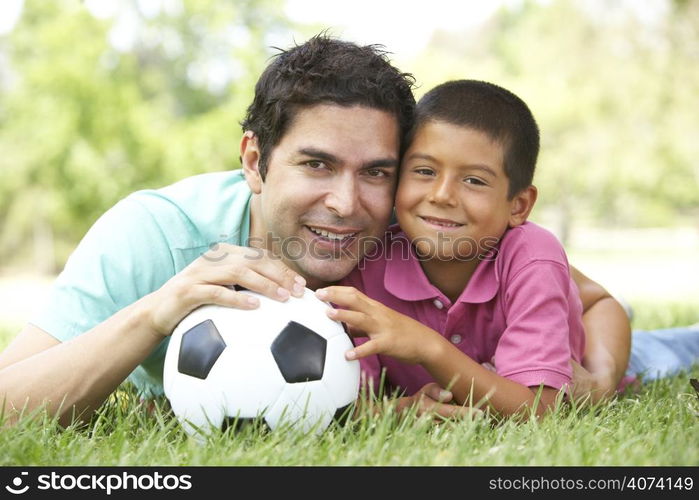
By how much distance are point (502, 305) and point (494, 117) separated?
843 mm

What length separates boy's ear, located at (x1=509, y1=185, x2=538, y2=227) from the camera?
3.42 meters

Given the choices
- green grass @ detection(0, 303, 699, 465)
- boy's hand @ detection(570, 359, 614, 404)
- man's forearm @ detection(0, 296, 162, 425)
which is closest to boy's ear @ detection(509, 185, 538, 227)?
boy's hand @ detection(570, 359, 614, 404)

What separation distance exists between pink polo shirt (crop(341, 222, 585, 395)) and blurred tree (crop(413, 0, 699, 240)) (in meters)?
22.6

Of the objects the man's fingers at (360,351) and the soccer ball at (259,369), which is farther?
the man's fingers at (360,351)

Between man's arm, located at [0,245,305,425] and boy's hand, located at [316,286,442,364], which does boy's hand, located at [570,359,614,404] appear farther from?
man's arm, located at [0,245,305,425]

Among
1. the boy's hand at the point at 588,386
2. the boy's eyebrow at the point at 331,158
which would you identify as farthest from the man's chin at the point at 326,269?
the boy's hand at the point at 588,386

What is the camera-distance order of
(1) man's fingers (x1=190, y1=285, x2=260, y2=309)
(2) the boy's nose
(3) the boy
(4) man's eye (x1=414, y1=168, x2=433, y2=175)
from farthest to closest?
1. (4) man's eye (x1=414, y1=168, x2=433, y2=175)
2. (2) the boy's nose
3. (3) the boy
4. (1) man's fingers (x1=190, y1=285, x2=260, y2=309)

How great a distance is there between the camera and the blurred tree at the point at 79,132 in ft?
60.6

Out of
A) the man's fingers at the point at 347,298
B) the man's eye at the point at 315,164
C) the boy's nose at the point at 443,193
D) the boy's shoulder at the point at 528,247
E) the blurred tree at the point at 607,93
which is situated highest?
the blurred tree at the point at 607,93

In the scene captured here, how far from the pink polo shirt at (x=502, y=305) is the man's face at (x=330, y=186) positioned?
24 centimetres

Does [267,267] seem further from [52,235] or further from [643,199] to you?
[643,199]

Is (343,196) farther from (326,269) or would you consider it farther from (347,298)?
(347,298)

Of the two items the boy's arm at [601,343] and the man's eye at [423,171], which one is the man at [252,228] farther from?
the boy's arm at [601,343]

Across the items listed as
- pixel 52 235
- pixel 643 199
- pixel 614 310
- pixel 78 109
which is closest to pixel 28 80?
pixel 78 109
